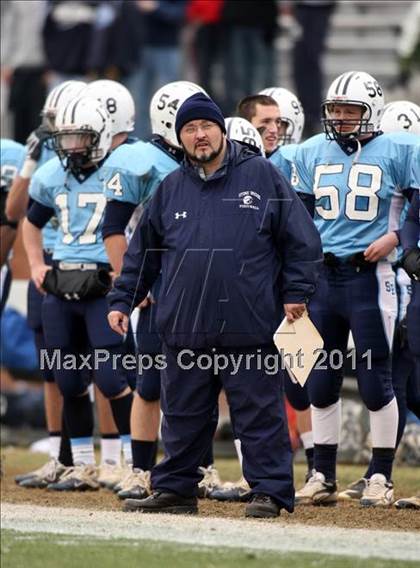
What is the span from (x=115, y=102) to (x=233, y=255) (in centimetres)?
272

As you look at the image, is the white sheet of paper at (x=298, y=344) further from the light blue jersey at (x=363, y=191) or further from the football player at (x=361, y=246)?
the light blue jersey at (x=363, y=191)

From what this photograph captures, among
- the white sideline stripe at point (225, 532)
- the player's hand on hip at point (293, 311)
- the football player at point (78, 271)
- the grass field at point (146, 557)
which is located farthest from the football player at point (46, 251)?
the grass field at point (146, 557)

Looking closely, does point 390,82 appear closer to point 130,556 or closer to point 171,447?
point 171,447

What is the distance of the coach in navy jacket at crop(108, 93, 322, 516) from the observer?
8.20m

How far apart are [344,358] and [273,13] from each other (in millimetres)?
8343

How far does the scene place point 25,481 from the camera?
10758 mm

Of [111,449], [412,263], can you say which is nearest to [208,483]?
[111,449]

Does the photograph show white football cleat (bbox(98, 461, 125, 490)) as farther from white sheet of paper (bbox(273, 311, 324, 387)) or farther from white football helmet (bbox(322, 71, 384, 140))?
white football helmet (bbox(322, 71, 384, 140))

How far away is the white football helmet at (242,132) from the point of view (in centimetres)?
959

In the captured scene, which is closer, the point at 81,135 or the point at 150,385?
the point at 150,385

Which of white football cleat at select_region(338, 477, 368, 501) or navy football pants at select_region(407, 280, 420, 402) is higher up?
navy football pants at select_region(407, 280, 420, 402)

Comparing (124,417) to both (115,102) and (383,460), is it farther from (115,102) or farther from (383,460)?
(115,102)

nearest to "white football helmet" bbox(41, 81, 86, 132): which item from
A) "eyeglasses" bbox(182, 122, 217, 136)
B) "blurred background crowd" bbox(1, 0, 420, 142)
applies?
"eyeglasses" bbox(182, 122, 217, 136)

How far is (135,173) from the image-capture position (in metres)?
9.59
